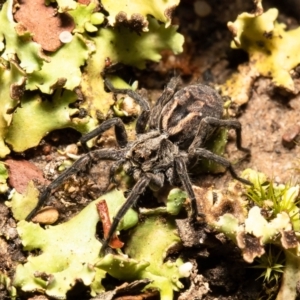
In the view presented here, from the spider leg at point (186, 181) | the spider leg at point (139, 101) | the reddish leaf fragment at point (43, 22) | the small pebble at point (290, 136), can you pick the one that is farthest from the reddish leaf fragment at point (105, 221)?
the small pebble at point (290, 136)

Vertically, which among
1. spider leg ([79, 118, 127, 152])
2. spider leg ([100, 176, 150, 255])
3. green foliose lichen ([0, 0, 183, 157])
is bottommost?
spider leg ([100, 176, 150, 255])

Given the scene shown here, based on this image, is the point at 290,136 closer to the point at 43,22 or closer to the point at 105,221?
the point at 105,221

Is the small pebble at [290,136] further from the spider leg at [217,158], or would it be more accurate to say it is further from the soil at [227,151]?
the spider leg at [217,158]

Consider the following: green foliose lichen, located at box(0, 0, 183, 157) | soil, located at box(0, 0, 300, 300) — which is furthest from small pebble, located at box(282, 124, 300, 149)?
green foliose lichen, located at box(0, 0, 183, 157)

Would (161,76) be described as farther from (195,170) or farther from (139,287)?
(139,287)

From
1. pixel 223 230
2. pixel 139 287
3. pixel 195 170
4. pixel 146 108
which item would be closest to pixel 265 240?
pixel 223 230

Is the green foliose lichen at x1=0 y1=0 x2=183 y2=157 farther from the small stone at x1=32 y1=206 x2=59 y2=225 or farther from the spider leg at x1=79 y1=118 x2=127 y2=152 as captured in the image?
the small stone at x1=32 y1=206 x2=59 y2=225

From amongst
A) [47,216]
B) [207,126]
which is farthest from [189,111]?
[47,216]
